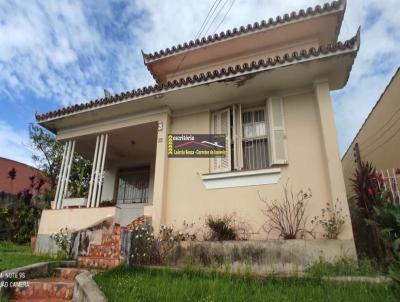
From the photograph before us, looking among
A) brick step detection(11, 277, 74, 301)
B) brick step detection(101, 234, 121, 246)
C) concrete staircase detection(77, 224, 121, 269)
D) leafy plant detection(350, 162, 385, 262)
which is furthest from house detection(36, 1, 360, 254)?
brick step detection(11, 277, 74, 301)

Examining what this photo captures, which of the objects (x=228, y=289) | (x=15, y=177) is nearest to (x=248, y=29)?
(x=228, y=289)

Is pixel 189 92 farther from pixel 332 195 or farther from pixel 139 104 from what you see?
pixel 332 195

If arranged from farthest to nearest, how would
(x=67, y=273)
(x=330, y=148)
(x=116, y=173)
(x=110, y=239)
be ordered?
(x=116, y=173)
(x=110, y=239)
(x=330, y=148)
(x=67, y=273)

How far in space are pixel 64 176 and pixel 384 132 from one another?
9.81 metres

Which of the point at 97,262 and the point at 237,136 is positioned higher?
the point at 237,136

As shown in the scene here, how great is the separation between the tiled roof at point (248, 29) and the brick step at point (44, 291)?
6.73 m

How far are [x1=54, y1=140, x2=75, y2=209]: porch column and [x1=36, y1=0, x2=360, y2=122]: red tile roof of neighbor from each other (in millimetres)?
1022

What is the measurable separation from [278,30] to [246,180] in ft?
13.9

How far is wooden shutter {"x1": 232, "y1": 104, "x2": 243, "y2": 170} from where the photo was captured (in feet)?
22.0

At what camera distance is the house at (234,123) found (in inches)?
237

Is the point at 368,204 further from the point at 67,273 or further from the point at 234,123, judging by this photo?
the point at 67,273

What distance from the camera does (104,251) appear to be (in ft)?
19.4

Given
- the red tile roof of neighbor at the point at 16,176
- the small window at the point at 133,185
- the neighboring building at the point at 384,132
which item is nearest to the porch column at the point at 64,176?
the small window at the point at 133,185

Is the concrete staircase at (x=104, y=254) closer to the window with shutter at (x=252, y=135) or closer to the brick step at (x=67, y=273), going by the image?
the brick step at (x=67, y=273)
